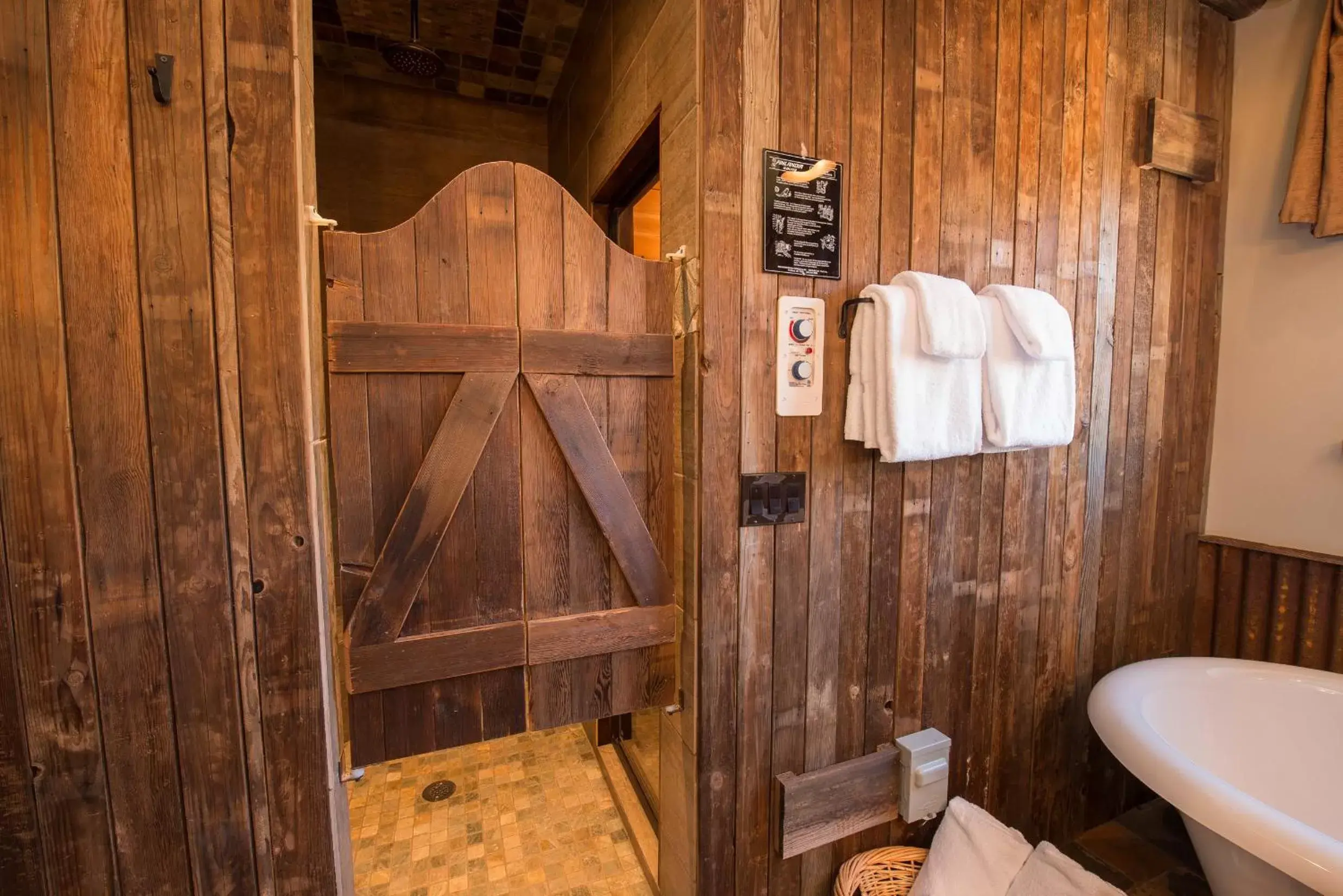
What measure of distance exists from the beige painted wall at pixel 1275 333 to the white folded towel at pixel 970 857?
4.81 ft

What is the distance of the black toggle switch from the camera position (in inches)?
48.7

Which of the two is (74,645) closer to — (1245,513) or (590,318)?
(590,318)

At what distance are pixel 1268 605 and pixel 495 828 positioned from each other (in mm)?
2780

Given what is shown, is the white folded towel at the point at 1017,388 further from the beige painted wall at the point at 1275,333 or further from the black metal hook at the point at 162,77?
the black metal hook at the point at 162,77

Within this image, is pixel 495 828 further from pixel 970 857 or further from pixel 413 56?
pixel 413 56

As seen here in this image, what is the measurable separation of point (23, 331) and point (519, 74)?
233 cm

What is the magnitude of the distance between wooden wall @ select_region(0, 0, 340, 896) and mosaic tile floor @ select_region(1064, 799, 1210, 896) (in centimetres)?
232

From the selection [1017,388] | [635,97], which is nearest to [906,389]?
[1017,388]

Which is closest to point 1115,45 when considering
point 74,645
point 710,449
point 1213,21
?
point 1213,21

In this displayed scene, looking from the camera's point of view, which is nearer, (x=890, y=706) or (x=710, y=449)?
(x=710, y=449)

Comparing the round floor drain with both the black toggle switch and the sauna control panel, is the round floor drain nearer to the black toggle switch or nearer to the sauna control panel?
the black toggle switch

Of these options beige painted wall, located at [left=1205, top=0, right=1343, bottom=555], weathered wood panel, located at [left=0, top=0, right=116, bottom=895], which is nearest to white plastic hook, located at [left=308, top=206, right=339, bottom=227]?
weathered wood panel, located at [left=0, top=0, right=116, bottom=895]

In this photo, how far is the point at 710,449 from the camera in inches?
47.1

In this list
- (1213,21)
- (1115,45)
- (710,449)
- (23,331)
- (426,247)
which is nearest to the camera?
(23,331)
